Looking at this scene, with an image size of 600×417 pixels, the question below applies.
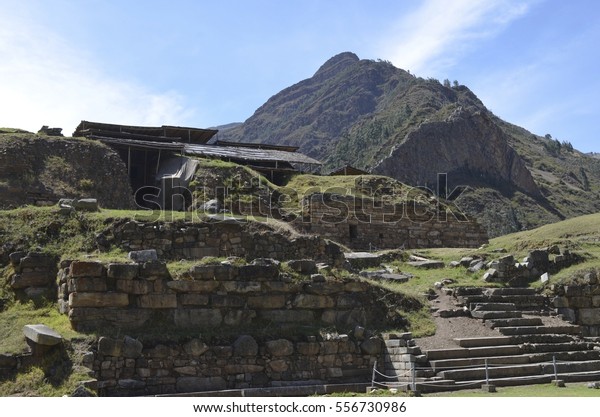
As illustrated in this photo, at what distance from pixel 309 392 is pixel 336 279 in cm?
288

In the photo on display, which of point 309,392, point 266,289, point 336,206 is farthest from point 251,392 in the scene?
point 336,206

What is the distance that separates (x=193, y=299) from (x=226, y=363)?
1.39m

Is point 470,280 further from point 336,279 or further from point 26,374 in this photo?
point 26,374

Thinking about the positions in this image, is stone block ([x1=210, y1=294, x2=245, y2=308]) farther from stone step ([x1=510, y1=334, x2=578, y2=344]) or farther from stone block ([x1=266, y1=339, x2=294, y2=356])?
stone step ([x1=510, y1=334, x2=578, y2=344])

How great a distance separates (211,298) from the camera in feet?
41.4

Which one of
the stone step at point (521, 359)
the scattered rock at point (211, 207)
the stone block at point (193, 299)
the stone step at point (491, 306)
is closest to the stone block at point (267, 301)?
the stone block at point (193, 299)

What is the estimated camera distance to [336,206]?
103 ft

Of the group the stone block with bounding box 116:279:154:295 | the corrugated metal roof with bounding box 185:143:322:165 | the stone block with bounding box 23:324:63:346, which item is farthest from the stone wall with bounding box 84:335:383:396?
the corrugated metal roof with bounding box 185:143:322:165

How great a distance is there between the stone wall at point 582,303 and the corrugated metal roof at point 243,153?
872 inches

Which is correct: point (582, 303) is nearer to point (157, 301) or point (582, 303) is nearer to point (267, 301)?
point (267, 301)

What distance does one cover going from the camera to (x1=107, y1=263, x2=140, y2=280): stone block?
11906 mm

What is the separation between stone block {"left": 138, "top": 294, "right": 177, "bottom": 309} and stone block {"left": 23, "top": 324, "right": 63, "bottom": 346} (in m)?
1.69

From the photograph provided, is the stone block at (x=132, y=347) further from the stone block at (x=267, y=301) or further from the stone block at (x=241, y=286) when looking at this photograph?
the stone block at (x=267, y=301)

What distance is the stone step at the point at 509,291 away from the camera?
17.3m
